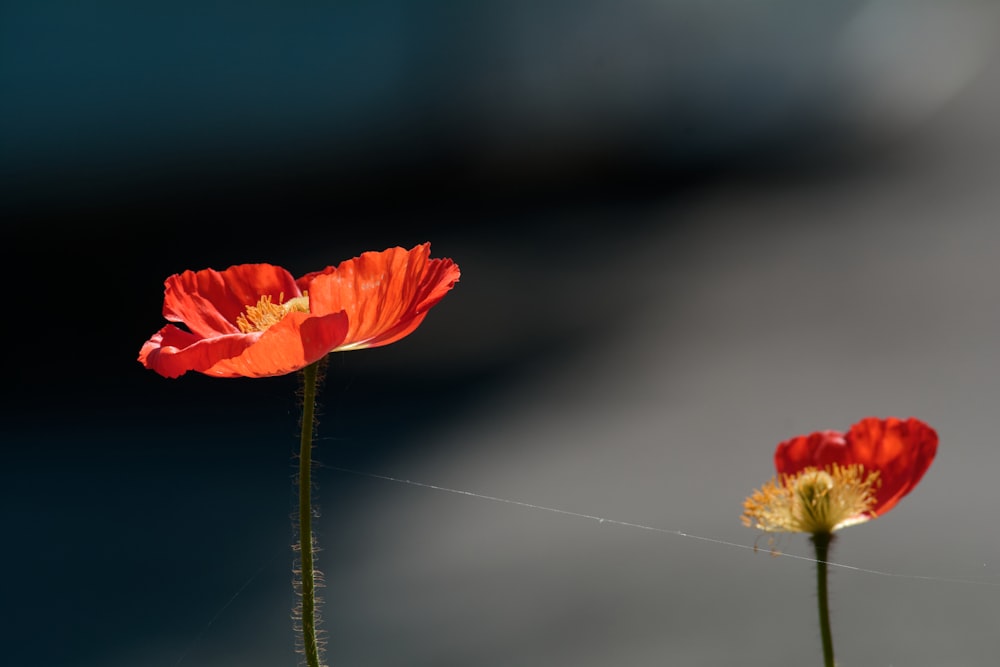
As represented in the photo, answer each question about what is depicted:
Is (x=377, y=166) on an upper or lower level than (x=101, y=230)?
upper

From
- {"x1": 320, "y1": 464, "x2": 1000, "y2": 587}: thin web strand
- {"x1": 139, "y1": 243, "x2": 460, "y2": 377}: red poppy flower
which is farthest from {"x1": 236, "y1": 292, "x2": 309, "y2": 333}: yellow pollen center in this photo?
{"x1": 320, "y1": 464, "x2": 1000, "y2": 587}: thin web strand

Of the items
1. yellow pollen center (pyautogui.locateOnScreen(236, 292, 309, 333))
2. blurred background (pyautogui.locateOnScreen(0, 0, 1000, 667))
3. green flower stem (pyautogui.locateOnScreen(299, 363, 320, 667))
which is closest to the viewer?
green flower stem (pyautogui.locateOnScreen(299, 363, 320, 667))

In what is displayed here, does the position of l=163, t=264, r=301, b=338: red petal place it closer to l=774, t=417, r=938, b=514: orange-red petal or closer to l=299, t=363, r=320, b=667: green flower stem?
l=299, t=363, r=320, b=667: green flower stem

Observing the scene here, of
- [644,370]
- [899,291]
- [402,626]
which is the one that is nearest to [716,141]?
[899,291]

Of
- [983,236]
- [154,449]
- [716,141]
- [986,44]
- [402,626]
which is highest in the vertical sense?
[986,44]

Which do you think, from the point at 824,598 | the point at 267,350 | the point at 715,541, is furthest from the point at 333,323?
the point at 715,541

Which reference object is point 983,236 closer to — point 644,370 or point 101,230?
point 644,370

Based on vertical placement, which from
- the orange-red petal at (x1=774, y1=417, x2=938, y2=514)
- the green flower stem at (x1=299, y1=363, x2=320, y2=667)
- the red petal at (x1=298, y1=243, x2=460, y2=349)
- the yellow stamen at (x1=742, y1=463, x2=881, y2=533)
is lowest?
the green flower stem at (x1=299, y1=363, x2=320, y2=667)
